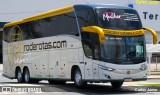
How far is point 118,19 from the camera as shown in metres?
19.5

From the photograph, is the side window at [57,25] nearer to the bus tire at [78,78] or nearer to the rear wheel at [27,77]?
the bus tire at [78,78]

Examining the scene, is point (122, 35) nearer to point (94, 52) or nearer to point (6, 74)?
point (94, 52)

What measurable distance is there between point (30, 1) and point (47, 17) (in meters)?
36.2

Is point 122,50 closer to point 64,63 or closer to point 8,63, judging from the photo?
point 64,63

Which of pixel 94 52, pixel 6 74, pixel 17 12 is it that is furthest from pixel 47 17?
pixel 17 12

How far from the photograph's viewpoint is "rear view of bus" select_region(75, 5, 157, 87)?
1873 cm

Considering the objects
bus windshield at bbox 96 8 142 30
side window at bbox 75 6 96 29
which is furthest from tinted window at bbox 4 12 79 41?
bus windshield at bbox 96 8 142 30

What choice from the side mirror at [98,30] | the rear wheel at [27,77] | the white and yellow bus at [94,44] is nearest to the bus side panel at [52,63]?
the white and yellow bus at [94,44]

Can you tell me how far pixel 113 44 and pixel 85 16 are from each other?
1919 mm

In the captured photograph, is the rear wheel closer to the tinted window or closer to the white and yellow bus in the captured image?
the tinted window

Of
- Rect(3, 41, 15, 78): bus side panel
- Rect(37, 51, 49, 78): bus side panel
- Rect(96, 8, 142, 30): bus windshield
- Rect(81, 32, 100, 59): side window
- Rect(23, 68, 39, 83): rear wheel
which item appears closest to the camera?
Rect(81, 32, 100, 59): side window

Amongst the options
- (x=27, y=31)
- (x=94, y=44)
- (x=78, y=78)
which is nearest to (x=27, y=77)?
(x=27, y=31)

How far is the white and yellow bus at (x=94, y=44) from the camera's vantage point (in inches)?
741

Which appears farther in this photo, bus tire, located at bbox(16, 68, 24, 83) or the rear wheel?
bus tire, located at bbox(16, 68, 24, 83)
